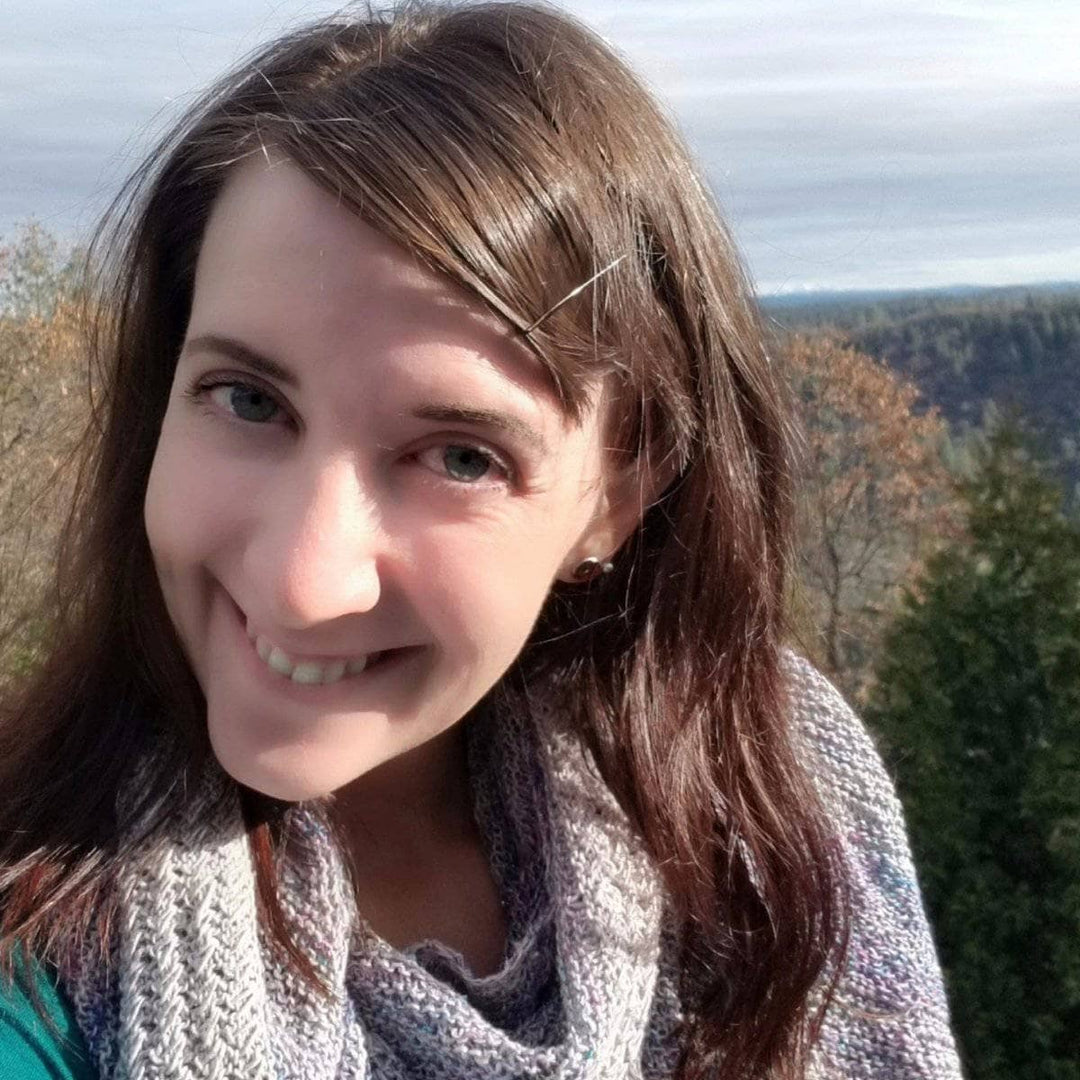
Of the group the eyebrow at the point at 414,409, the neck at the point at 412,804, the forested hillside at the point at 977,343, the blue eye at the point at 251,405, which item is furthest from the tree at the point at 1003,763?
the blue eye at the point at 251,405

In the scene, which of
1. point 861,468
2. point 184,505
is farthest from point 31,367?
point 184,505

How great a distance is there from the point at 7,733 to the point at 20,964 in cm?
33

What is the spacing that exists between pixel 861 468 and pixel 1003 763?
2.25 metres

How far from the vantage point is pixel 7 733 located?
142cm

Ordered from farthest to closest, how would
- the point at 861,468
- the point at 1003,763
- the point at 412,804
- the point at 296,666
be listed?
the point at 861,468, the point at 1003,763, the point at 412,804, the point at 296,666

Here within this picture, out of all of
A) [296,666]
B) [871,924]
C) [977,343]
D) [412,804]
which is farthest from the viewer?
[977,343]

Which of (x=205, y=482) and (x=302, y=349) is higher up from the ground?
(x=302, y=349)

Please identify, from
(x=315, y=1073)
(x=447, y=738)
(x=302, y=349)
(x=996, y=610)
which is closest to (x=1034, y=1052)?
(x=996, y=610)

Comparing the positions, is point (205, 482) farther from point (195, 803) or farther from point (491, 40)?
point (491, 40)

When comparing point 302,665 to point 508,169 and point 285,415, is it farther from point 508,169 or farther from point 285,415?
point 508,169

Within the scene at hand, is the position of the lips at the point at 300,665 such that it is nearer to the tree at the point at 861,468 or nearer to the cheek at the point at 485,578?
the cheek at the point at 485,578

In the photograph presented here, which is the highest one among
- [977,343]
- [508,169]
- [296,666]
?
[977,343]

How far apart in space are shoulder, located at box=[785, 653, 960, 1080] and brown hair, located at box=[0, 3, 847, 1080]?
2.5 inches

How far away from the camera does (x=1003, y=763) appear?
3146mm
